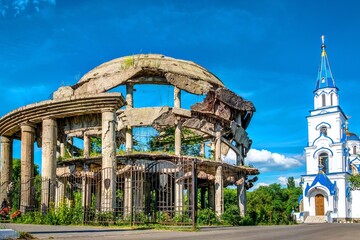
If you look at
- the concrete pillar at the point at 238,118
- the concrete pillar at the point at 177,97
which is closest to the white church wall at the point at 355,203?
the concrete pillar at the point at 238,118

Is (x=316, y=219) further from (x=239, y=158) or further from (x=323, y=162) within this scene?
(x=239, y=158)

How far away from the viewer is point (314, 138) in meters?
56.7

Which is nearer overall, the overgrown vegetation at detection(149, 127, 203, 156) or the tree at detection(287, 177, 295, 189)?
the overgrown vegetation at detection(149, 127, 203, 156)

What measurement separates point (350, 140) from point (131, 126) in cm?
4660

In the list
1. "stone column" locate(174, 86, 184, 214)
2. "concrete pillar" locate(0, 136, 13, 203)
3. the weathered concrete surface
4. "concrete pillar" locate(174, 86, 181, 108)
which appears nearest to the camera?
"concrete pillar" locate(0, 136, 13, 203)

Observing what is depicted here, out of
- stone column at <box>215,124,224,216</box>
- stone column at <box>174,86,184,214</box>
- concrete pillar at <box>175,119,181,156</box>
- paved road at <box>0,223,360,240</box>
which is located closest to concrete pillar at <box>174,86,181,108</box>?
stone column at <box>174,86,184,214</box>

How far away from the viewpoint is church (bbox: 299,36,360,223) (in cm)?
5234

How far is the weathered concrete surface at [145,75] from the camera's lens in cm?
2822

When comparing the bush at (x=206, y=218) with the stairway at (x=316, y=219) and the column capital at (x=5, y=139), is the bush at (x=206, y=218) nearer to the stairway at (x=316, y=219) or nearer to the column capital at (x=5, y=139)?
the column capital at (x=5, y=139)

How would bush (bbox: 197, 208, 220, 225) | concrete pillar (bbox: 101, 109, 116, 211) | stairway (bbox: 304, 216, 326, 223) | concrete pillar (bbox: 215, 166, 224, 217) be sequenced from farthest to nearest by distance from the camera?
1. stairway (bbox: 304, 216, 326, 223)
2. concrete pillar (bbox: 215, 166, 224, 217)
3. bush (bbox: 197, 208, 220, 225)
4. concrete pillar (bbox: 101, 109, 116, 211)

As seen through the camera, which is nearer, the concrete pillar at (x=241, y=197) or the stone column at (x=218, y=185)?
the stone column at (x=218, y=185)

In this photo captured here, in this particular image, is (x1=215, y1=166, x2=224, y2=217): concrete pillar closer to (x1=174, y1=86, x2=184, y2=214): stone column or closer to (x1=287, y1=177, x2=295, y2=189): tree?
(x1=174, y1=86, x2=184, y2=214): stone column

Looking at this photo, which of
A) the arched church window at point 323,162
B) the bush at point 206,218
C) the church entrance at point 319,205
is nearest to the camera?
the bush at point 206,218

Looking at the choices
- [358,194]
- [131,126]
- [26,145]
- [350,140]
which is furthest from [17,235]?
[350,140]
